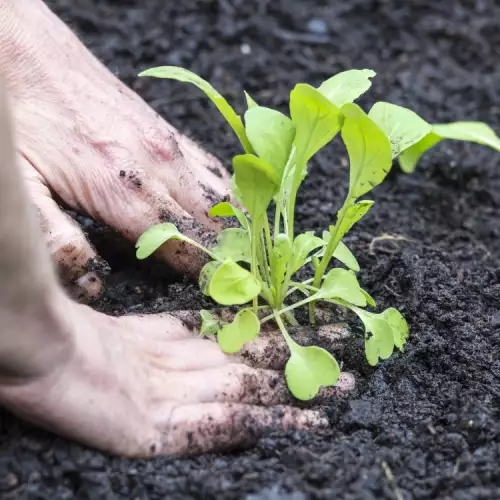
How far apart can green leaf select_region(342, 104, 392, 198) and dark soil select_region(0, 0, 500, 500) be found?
35cm

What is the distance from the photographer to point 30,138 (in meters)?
1.47

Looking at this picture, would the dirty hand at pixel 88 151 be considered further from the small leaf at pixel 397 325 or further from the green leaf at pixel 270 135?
the small leaf at pixel 397 325

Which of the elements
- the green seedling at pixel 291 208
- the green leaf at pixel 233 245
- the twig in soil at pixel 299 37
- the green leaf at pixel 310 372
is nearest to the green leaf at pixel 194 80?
the green seedling at pixel 291 208

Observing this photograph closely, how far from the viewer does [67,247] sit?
1329mm

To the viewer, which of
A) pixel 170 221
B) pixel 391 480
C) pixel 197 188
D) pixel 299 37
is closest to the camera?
pixel 391 480

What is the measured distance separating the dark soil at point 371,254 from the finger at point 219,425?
26 millimetres

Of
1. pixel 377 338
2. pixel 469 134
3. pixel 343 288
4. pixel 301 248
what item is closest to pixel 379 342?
pixel 377 338

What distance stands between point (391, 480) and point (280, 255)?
44 cm

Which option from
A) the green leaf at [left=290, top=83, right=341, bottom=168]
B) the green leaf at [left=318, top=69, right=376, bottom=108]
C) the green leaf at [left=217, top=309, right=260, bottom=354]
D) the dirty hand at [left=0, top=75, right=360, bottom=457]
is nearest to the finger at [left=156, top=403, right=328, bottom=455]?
the dirty hand at [left=0, top=75, right=360, bottom=457]

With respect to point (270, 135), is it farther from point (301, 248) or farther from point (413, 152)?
point (413, 152)

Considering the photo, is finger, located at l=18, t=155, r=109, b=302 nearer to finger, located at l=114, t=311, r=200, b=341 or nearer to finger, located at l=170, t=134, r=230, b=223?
finger, located at l=114, t=311, r=200, b=341

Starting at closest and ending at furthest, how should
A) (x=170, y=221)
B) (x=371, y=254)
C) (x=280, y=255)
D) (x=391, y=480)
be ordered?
1. (x=391, y=480)
2. (x=280, y=255)
3. (x=170, y=221)
4. (x=371, y=254)

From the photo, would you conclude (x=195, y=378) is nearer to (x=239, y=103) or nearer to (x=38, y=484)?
(x=38, y=484)

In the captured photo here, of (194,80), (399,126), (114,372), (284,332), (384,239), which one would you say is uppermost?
(194,80)
